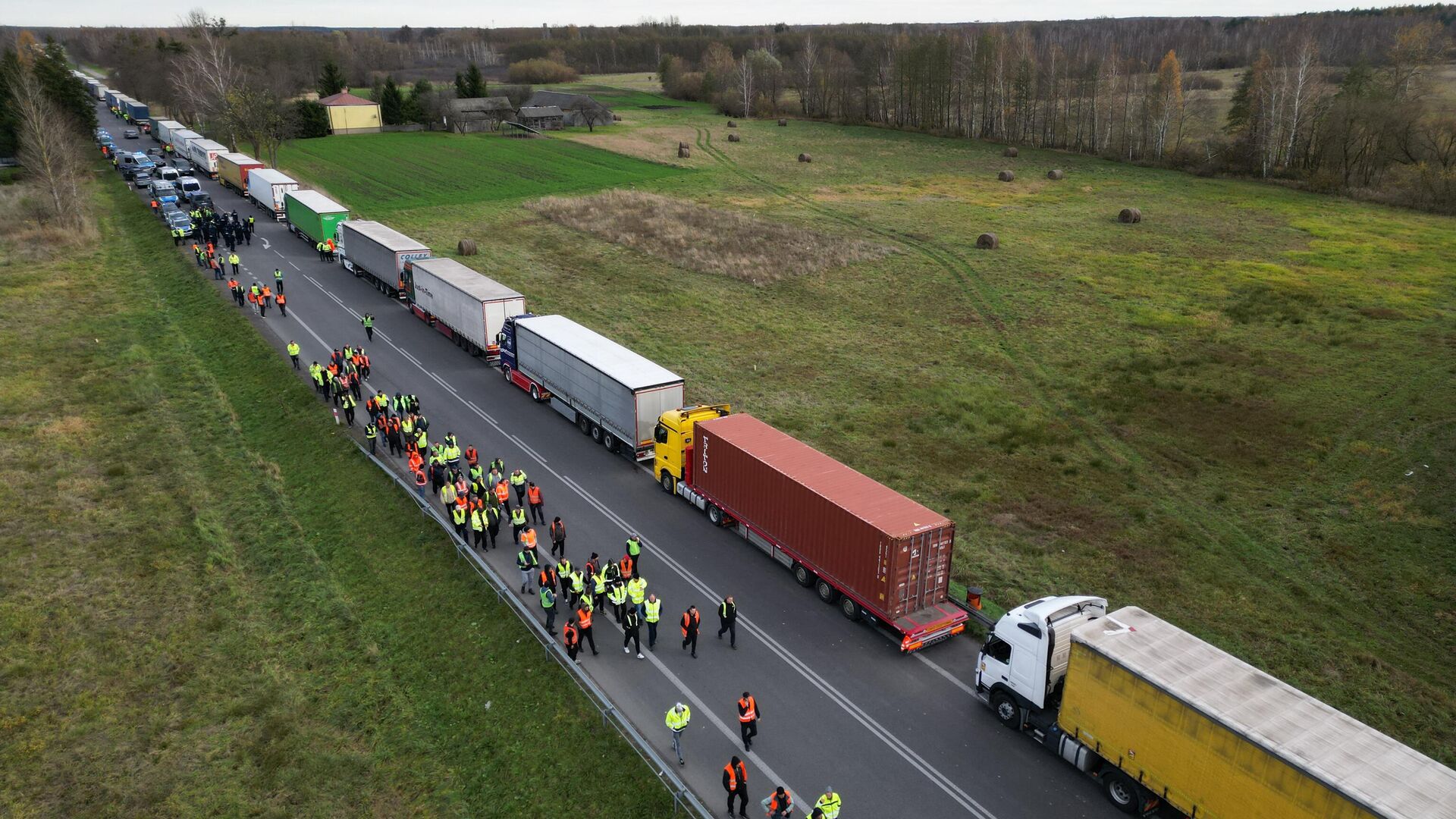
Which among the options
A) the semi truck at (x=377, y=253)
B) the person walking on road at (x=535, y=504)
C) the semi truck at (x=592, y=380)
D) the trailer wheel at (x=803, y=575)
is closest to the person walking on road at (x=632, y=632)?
the trailer wheel at (x=803, y=575)

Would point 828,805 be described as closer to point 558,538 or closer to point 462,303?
point 558,538

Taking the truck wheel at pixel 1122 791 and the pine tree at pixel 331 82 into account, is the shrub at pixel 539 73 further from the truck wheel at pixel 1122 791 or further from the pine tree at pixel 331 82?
the truck wheel at pixel 1122 791

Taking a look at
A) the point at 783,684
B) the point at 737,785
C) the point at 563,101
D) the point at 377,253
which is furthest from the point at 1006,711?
the point at 563,101

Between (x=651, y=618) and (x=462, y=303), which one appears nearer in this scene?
(x=651, y=618)

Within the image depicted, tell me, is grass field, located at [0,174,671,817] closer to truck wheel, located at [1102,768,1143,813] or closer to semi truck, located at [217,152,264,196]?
truck wheel, located at [1102,768,1143,813]

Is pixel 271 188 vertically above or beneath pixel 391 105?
beneath

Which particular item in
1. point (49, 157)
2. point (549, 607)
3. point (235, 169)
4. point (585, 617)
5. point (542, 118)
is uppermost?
point (542, 118)
